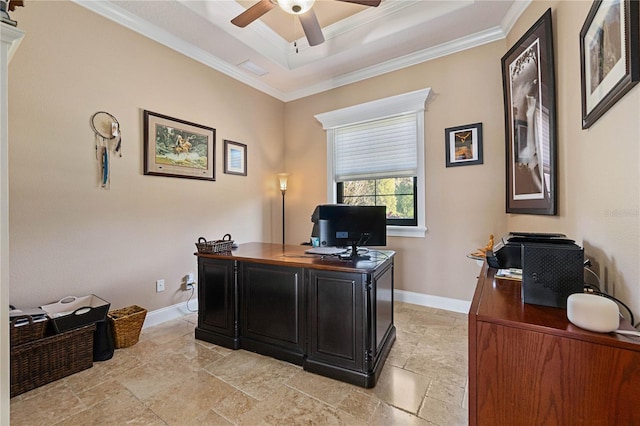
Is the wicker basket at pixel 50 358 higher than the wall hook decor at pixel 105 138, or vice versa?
the wall hook decor at pixel 105 138

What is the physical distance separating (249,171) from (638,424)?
3925 mm

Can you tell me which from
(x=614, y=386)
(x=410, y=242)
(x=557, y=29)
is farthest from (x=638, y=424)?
(x=410, y=242)

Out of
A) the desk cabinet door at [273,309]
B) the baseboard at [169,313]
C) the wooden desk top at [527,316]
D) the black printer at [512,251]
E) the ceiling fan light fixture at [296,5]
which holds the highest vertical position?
the ceiling fan light fixture at [296,5]

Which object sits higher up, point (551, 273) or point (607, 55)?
point (607, 55)

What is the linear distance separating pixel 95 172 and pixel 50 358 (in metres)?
1.50

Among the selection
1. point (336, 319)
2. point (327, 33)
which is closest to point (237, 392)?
point (336, 319)

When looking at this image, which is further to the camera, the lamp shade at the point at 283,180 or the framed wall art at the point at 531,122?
the lamp shade at the point at 283,180

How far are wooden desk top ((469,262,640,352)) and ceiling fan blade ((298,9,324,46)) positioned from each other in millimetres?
2392

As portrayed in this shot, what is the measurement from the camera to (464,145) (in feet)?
10.1

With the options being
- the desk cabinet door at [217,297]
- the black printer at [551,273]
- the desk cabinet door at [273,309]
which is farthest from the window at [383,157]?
the black printer at [551,273]

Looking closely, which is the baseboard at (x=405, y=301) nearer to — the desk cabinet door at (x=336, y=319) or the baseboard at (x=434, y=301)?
the baseboard at (x=434, y=301)

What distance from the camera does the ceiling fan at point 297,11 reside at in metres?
2.03

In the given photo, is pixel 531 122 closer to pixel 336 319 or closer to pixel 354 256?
pixel 354 256

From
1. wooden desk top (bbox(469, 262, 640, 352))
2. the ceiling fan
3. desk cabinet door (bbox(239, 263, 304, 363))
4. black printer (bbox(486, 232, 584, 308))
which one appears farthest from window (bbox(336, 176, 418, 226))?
black printer (bbox(486, 232, 584, 308))
